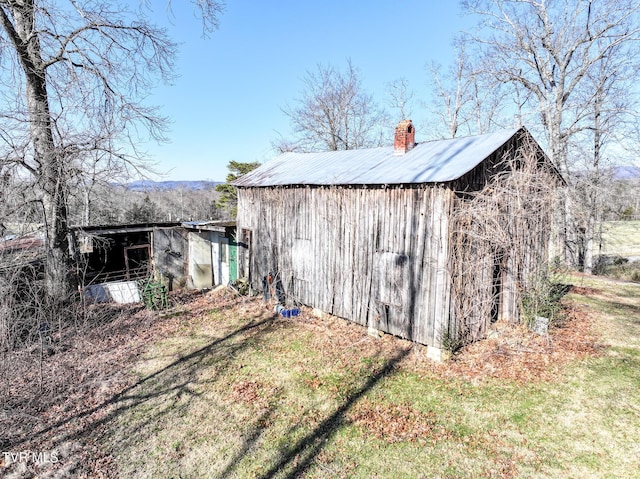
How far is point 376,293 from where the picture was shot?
9.75 m

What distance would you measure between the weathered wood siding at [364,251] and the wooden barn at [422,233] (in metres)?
0.03

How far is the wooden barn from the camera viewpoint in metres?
8.25

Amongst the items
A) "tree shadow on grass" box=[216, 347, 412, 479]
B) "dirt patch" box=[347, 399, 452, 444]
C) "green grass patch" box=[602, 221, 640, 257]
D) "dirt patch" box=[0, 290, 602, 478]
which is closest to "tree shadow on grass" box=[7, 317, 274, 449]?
"dirt patch" box=[0, 290, 602, 478]

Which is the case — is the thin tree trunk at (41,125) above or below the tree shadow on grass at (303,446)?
above

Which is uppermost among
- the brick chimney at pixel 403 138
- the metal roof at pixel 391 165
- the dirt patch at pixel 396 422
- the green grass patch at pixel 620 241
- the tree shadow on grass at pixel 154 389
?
the brick chimney at pixel 403 138

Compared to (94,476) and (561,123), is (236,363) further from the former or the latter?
(561,123)

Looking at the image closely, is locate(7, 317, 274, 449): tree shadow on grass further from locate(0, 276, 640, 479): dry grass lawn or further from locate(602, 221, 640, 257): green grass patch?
locate(602, 221, 640, 257): green grass patch

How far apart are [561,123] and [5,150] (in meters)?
23.9

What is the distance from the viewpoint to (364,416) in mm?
6406

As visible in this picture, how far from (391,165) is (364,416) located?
6815 millimetres

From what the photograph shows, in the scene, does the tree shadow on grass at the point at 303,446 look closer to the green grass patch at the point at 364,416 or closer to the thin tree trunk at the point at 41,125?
the green grass patch at the point at 364,416

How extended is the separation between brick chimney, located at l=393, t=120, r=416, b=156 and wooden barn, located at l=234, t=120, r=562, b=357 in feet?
0.10

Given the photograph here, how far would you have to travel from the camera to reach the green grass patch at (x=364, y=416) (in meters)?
5.25

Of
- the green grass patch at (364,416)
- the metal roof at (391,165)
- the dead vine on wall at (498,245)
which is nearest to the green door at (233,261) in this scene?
the metal roof at (391,165)
